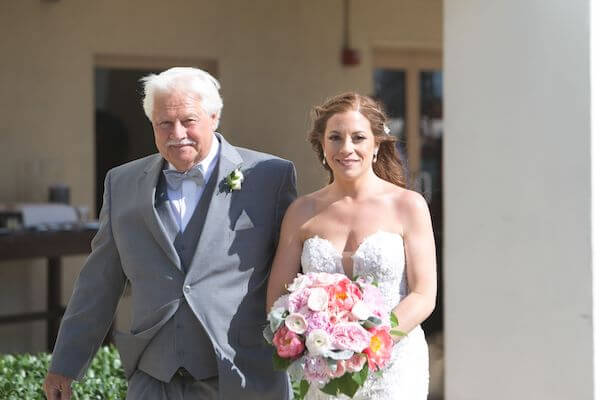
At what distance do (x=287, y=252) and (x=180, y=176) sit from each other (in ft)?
1.41

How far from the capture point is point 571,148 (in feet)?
16.6

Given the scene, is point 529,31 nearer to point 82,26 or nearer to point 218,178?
point 218,178

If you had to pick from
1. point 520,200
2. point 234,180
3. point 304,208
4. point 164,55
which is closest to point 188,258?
point 234,180

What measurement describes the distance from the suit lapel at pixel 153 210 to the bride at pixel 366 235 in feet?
1.12

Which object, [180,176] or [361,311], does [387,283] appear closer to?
[361,311]

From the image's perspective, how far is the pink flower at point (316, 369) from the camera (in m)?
3.05

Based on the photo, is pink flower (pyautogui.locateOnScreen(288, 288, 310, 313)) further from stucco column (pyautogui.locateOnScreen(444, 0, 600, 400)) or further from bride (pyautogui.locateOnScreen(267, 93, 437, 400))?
stucco column (pyautogui.locateOnScreen(444, 0, 600, 400))

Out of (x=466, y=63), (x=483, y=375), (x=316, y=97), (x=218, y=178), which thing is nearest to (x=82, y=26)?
(x=316, y=97)

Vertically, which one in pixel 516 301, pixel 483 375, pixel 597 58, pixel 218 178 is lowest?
pixel 483 375

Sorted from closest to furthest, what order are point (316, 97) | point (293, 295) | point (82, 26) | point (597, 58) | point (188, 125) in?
point (293, 295) → point (188, 125) → point (597, 58) → point (82, 26) → point (316, 97)

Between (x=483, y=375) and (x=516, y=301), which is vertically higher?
(x=516, y=301)

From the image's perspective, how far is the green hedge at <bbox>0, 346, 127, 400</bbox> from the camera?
451cm

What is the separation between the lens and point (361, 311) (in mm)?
3066

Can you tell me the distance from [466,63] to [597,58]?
2.56 ft
